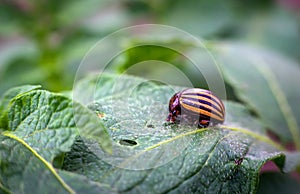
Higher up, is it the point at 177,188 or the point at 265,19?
the point at 265,19

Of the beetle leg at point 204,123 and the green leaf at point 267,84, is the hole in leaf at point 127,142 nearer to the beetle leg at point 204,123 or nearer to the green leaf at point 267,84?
the beetle leg at point 204,123

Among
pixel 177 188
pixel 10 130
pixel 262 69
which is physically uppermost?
pixel 262 69

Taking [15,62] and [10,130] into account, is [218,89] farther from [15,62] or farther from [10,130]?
[15,62]

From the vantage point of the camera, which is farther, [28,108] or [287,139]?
[287,139]

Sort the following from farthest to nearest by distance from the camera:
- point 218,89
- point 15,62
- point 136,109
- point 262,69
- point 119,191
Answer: point 15,62
point 262,69
point 218,89
point 136,109
point 119,191

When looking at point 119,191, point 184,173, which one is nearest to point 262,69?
point 184,173

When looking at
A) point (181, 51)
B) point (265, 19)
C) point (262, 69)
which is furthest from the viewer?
point (265, 19)

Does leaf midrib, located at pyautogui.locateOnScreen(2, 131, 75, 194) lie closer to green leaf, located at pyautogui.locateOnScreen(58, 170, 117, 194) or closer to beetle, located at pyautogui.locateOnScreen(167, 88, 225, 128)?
green leaf, located at pyautogui.locateOnScreen(58, 170, 117, 194)

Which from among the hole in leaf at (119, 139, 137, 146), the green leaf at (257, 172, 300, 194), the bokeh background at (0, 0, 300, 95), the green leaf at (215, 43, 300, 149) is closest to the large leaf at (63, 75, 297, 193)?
the hole in leaf at (119, 139, 137, 146)
